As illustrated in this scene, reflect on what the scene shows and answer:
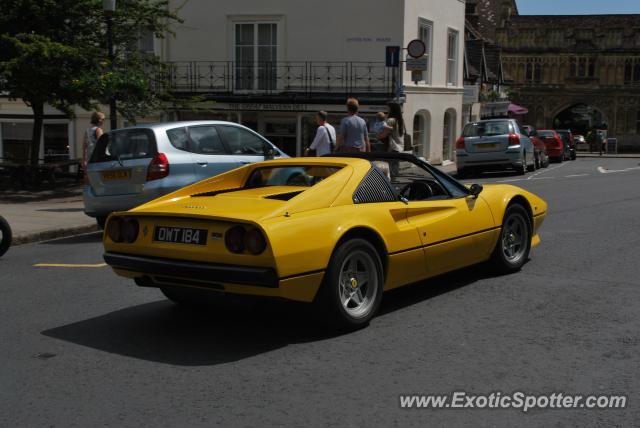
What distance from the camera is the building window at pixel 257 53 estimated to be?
79.2 feet

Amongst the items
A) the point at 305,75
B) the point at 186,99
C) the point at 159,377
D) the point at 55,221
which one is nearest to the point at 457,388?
the point at 159,377

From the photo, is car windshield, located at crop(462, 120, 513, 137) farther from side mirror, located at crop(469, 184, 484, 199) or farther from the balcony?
side mirror, located at crop(469, 184, 484, 199)

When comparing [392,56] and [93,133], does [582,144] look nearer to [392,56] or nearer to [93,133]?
[392,56]

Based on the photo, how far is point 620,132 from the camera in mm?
67812

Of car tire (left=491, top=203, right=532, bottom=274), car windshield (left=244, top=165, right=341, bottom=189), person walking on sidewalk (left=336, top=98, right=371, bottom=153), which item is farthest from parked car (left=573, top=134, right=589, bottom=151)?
car windshield (left=244, top=165, right=341, bottom=189)

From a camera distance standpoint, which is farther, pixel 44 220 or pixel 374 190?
pixel 44 220

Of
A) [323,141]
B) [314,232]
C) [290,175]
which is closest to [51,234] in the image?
[323,141]

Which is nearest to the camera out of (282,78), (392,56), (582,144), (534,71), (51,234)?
(51,234)

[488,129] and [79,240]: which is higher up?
[488,129]

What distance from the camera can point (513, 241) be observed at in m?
7.41

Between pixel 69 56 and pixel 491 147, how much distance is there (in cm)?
1180

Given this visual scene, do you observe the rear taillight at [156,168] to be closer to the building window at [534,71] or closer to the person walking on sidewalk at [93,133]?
the person walking on sidewalk at [93,133]

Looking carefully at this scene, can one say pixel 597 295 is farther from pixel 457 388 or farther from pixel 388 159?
pixel 457 388

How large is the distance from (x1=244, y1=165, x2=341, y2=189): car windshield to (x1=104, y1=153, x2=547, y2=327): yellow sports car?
0.5 inches
